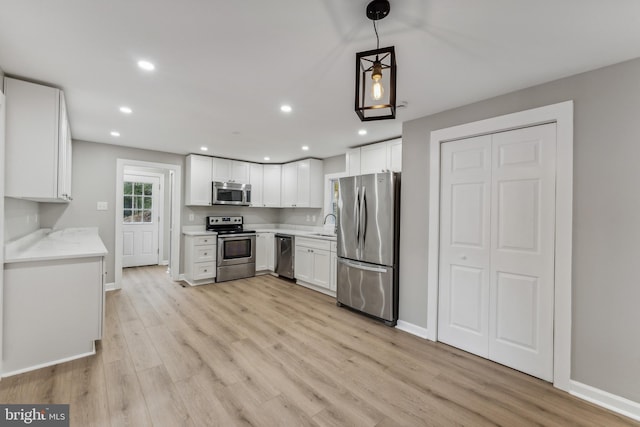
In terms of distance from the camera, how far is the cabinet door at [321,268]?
173 inches

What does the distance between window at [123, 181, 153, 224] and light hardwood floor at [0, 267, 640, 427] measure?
141 inches

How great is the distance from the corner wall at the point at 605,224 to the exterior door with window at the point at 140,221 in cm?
718

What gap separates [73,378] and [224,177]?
151 inches

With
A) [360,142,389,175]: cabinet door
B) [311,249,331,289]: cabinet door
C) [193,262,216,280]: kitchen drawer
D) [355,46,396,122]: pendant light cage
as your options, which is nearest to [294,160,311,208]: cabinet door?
[311,249,331,289]: cabinet door

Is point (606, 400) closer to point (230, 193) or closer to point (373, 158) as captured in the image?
point (373, 158)

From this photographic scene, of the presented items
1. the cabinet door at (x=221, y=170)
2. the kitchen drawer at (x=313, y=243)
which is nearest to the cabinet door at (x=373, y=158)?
the kitchen drawer at (x=313, y=243)

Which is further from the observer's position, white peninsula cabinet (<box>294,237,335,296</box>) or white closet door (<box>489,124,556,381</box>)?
white peninsula cabinet (<box>294,237,335,296</box>)

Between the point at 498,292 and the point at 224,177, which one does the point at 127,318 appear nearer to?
the point at 224,177

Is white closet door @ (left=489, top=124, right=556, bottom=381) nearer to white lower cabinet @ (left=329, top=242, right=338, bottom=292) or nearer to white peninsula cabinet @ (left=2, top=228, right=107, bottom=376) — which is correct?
white lower cabinet @ (left=329, top=242, right=338, bottom=292)

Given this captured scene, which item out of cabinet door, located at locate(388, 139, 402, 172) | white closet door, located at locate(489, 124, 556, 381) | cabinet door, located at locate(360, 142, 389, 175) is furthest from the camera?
cabinet door, located at locate(360, 142, 389, 175)

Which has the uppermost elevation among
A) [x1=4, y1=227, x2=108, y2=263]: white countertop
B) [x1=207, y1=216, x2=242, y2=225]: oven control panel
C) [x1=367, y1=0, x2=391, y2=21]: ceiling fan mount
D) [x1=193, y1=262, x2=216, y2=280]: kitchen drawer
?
[x1=367, y1=0, x2=391, y2=21]: ceiling fan mount

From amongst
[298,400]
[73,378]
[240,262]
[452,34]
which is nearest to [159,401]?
[73,378]

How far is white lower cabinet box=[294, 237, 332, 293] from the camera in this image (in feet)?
14.6

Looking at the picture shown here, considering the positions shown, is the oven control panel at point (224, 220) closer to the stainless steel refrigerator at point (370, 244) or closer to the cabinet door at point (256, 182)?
the cabinet door at point (256, 182)
